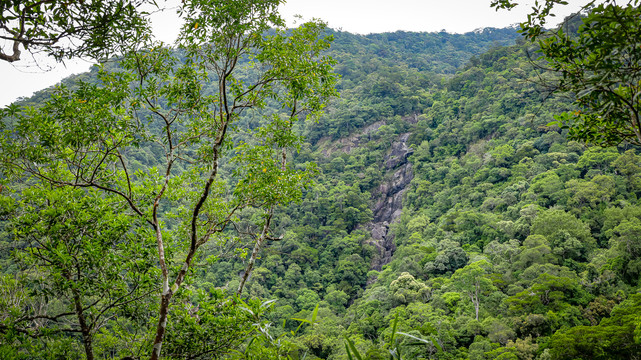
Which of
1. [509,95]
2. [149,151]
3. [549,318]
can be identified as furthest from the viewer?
[149,151]

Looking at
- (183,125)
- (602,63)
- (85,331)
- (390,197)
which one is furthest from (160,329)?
(390,197)

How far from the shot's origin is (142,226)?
15.0 ft

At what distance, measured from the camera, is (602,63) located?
236cm

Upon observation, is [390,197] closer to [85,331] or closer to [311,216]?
[311,216]

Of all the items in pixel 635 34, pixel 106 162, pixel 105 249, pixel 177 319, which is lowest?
pixel 177 319

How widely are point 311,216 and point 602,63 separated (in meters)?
39.8

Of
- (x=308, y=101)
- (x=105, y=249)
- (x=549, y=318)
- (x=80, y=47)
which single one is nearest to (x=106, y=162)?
(x=105, y=249)

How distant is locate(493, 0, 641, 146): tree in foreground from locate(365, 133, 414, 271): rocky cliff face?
34216 millimetres

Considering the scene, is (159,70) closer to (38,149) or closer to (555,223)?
(38,149)

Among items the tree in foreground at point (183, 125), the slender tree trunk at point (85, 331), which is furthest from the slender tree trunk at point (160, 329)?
the slender tree trunk at point (85, 331)

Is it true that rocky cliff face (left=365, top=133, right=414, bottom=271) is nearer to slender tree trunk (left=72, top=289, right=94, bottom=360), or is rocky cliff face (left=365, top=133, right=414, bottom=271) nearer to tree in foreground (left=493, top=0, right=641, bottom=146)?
slender tree trunk (left=72, top=289, right=94, bottom=360)

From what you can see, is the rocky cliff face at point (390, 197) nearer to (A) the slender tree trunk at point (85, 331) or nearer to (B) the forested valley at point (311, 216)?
(B) the forested valley at point (311, 216)

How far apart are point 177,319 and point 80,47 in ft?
11.0

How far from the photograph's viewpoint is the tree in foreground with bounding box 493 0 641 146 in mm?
2225
